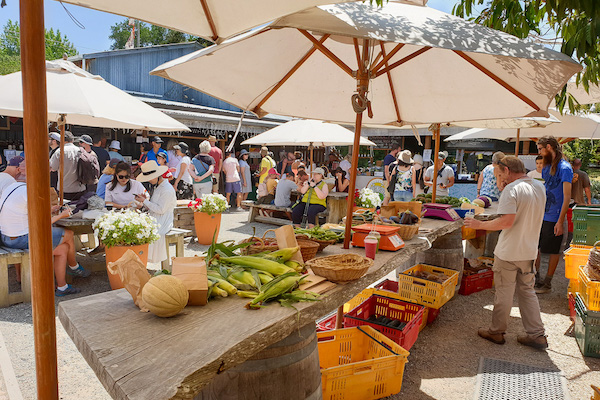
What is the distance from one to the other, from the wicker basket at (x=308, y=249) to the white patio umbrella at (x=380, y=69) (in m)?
0.49

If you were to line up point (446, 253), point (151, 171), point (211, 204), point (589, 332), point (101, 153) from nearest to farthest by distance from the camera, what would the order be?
point (589, 332) → point (446, 253) → point (151, 171) → point (211, 204) → point (101, 153)

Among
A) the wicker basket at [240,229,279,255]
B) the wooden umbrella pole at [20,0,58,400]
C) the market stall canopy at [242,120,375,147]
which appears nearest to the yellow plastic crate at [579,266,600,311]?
the wicker basket at [240,229,279,255]

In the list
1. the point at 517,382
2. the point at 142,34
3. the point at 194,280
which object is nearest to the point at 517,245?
the point at 517,382

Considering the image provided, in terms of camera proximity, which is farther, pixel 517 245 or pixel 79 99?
pixel 79 99

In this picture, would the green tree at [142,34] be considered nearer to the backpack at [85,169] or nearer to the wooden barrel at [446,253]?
the backpack at [85,169]

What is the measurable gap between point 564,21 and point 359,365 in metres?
3.19

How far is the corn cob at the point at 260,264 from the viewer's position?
2.54m

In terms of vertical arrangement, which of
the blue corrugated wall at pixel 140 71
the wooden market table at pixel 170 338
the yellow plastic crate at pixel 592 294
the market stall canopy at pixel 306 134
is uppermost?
the blue corrugated wall at pixel 140 71

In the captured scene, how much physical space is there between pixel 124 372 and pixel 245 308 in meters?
0.72

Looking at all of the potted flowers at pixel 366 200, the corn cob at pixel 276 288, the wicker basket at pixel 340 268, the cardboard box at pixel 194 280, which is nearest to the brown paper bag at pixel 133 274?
the cardboard box at pixel 194 280

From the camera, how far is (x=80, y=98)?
514 cm

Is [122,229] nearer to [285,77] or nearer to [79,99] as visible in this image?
[79,99]

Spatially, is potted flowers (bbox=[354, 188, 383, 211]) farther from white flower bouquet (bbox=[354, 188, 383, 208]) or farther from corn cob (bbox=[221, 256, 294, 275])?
corn cob (bbox=[221, 256, 294, 275])

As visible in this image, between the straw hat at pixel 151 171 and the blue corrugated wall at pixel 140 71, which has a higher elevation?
Answer: the blue corrugated wall at pixel 140 71
